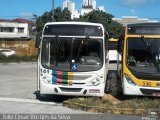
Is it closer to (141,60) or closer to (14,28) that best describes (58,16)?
(141,60)

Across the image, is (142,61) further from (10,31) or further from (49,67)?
(10,31)

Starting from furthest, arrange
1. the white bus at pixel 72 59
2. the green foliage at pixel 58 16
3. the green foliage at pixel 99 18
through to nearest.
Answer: the green foliage at pixel 58 16 < the green foliage at pixel 99 18 < the white bus at pixel 72 59

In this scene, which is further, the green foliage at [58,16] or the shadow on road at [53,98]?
the green foliage at [58,16]

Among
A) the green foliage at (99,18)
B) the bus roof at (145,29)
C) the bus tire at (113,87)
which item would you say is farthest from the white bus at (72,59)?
the green foliage at (99,18)

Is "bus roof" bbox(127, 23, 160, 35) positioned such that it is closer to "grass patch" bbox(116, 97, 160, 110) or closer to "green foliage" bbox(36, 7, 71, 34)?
"grass patch" bbox(116, 97, 160, 110)

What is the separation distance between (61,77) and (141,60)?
9.03 ft


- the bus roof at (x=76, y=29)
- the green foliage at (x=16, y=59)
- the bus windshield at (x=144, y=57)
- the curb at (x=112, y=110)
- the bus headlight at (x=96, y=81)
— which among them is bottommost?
the green foliage at (x=16, y=59)

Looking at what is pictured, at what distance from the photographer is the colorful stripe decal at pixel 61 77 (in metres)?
14.4

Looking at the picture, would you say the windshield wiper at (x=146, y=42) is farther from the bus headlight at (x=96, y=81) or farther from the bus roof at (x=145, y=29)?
the bus headlight at (x=96, y=81)

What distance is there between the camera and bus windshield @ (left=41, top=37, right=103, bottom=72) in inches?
573

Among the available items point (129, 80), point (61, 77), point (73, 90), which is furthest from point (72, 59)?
point (129, 80)

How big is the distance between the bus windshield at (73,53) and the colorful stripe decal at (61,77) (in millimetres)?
185

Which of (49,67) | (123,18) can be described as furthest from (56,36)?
(123,18)

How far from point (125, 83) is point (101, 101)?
1.41 m
